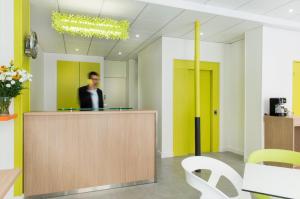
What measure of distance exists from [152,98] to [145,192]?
2.75m

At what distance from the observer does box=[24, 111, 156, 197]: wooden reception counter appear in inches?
107

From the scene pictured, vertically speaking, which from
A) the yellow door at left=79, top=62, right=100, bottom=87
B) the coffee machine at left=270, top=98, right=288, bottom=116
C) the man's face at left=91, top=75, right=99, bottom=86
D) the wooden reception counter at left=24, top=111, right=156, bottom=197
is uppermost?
the yellow door at left=79, top=62, right=100, bottom=87

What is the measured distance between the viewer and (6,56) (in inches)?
101

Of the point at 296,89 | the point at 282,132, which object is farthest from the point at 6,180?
the point at 296,89

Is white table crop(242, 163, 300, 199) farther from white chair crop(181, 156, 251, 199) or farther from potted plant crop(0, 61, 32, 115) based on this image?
potted plant crop(0, 61, 32, 115)

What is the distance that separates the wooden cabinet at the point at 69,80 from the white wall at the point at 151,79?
195 cm

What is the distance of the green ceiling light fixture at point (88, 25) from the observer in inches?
132

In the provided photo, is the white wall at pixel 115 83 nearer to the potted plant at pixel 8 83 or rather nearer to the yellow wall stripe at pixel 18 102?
the yellow wall stripe at pixel 18 102

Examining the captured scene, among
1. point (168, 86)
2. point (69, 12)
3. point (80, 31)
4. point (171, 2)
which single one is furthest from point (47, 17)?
point (168, 86)

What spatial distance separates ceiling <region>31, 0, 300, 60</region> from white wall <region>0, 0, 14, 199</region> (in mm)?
697

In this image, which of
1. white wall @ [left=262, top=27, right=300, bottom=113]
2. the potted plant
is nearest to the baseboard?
Result: white wall @ [left=262, top=27, right=300, bottom=113]

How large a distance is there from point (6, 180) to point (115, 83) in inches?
265

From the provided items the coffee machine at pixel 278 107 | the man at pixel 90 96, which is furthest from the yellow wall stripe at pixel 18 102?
the coffee machine at pixel 278 107

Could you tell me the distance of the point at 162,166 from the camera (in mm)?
4125
